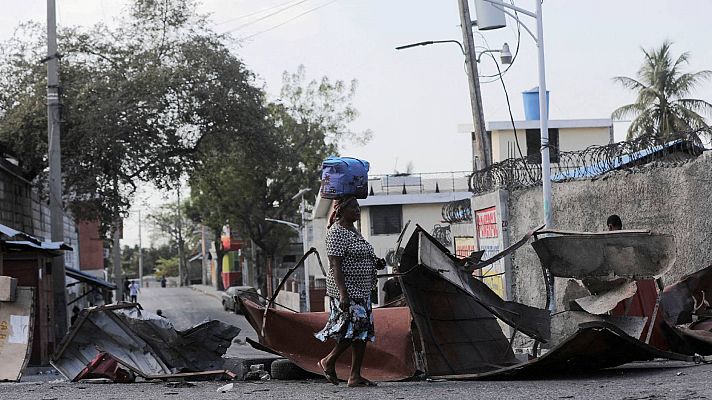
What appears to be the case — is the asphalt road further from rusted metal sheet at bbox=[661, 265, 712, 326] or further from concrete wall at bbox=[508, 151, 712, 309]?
concrete wall at bbox=[508, 151, 712, 309]

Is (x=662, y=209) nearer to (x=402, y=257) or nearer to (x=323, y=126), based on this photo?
(x=402, y=257)

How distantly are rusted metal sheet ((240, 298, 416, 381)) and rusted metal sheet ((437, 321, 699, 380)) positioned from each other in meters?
0.55

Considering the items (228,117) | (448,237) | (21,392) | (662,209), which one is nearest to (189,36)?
(228,117)

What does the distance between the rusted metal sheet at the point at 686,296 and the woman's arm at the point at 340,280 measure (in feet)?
10.9

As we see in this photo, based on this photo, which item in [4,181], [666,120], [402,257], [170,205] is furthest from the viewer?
[170,205]

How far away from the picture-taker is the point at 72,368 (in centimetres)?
1079

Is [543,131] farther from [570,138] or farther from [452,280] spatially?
[570,138]

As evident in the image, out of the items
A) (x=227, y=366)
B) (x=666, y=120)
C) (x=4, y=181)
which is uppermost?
(x=666, y=120)

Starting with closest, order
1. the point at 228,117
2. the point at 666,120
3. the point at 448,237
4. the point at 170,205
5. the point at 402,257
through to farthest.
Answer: the point at 402,257
the point at 448,237
the point at 228,117
the point at 666,120
the point at 170,205

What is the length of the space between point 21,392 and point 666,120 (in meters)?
36.9

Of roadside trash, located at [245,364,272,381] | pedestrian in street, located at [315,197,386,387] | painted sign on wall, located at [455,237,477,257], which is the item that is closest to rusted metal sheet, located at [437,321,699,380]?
pedestrian in street, located at [315,197,386,387]

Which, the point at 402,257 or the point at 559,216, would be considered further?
the point at 559,216

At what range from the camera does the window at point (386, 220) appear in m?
48.7

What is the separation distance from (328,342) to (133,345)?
8.00ft
